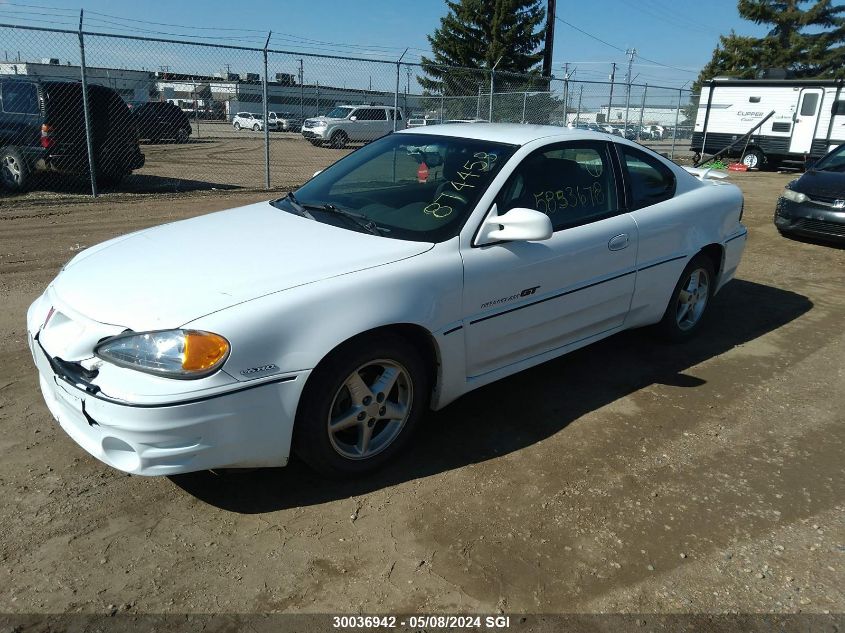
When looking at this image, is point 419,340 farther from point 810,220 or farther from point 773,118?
point 773,118

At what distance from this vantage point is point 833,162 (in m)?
9.70

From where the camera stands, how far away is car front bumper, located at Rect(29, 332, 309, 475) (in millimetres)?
2523

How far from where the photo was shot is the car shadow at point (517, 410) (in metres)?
3.09

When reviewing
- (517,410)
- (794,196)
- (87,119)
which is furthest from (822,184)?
(87,119)

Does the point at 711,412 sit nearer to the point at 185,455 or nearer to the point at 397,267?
the point at 397,267

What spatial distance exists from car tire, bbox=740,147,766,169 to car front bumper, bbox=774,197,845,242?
42.3 feet

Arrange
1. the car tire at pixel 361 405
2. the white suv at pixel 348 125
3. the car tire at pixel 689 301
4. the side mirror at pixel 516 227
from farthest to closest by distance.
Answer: the white suv at pixel 348 125
the car tire at pixel 689 301
the side mirror at pixel 516 227
the car tire at pixel 361 405

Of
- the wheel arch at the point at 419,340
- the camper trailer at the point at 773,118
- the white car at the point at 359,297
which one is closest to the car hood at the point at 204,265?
the white car at the point at 359,297

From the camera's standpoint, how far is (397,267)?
306 centimetres

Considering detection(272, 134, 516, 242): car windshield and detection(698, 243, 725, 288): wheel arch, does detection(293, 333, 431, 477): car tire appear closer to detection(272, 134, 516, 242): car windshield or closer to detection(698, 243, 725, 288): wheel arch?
detection(272, 134, 516, 242): car windshield

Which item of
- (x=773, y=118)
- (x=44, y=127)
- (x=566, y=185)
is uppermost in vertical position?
(x=773, y=118)

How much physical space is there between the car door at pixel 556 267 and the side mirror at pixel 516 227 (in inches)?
2.7

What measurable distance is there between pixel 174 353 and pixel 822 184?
9.04 m

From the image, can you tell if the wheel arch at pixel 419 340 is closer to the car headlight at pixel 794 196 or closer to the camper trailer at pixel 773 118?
the car headlight at pixel 794 196
